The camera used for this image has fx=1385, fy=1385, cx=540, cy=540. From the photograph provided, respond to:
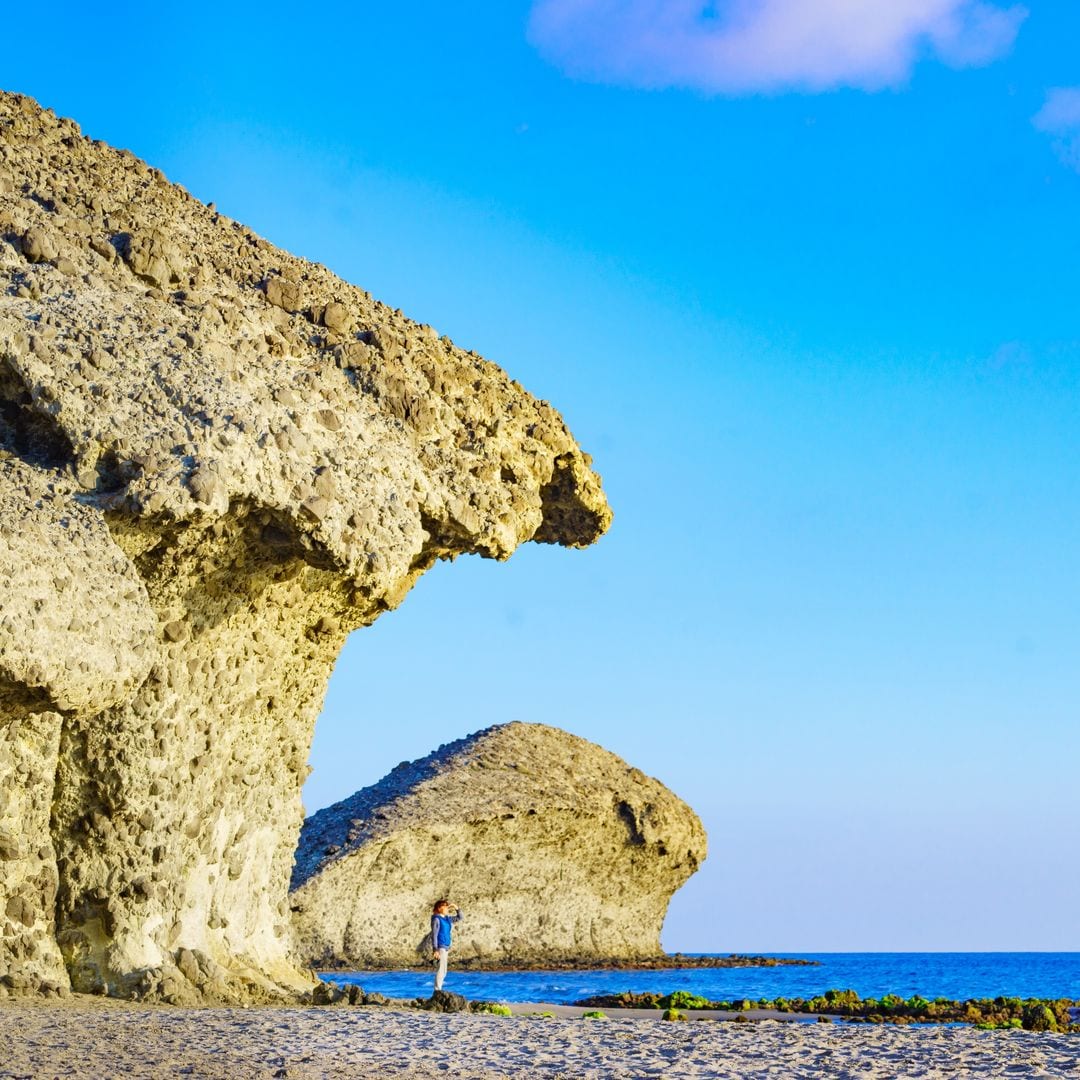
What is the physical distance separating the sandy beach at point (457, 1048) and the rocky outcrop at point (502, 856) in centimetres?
2820

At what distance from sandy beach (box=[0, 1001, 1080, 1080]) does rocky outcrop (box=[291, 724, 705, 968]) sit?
28.2 metres

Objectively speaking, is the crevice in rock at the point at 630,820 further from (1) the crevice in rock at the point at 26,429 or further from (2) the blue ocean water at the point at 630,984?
(1) the crevice in rock at the point at 26,429

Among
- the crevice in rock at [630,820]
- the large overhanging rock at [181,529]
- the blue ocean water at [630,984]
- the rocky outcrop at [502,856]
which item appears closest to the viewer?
the large overhanging rock at [181,529]

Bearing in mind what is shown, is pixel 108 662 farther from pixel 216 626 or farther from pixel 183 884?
pixel 183 884

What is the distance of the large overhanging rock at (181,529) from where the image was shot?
13172mm

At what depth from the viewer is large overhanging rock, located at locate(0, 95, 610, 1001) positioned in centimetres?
1317

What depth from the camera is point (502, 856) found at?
147ft

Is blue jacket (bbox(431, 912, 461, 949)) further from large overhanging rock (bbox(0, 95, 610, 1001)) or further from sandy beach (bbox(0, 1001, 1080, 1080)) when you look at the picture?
sandy beach (bbox(0, 1001, 1080, 1080))

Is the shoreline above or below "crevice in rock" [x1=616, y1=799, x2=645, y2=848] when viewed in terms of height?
below

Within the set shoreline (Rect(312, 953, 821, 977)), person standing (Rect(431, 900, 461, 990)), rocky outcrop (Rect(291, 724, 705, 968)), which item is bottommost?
shoreline (Rect(312, 953, 821, 977))

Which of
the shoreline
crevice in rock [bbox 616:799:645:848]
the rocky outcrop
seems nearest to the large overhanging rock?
the shoreline

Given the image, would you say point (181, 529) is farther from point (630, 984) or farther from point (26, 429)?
point (630, 984)

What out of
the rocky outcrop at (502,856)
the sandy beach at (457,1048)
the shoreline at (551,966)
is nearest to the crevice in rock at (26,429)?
the sandy beach at (457,1048)

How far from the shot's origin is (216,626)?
15195 millimetres
